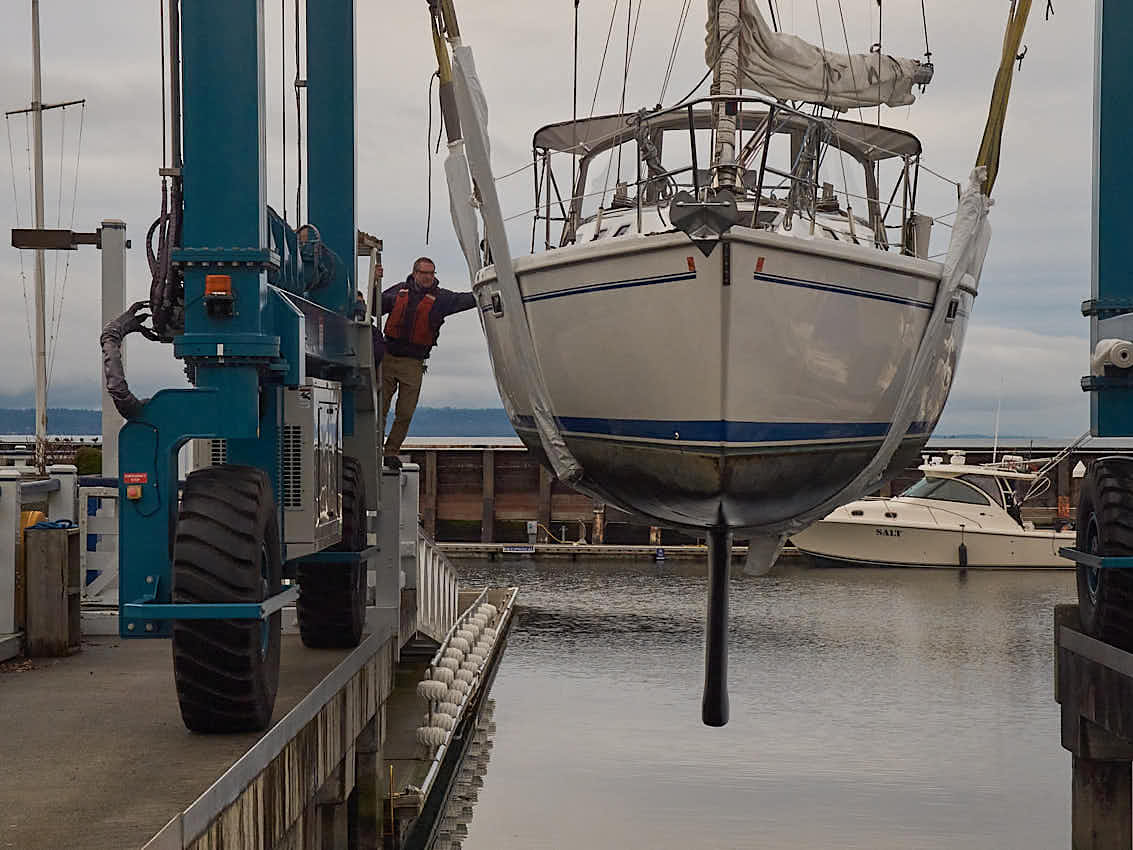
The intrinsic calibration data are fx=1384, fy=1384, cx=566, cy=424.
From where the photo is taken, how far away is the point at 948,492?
35031 mm

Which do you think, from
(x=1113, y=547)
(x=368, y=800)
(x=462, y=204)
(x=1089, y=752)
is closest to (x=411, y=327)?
(x=462, y=204)

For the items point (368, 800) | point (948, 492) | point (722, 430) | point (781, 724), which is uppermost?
point (722, 430)

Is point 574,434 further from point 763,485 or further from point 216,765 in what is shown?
point 216,765

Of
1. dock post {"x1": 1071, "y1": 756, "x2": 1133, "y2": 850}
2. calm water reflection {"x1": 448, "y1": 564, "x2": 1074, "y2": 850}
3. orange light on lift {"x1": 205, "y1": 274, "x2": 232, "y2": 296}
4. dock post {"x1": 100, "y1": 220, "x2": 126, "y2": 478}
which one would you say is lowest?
calm water reflection {"x1": 448, "y1": 564, "x2": 1074, "y2": 850}

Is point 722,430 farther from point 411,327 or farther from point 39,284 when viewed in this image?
point 39,284

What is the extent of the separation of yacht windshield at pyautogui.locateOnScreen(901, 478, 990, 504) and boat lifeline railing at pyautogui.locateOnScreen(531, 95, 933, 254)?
25465 mm

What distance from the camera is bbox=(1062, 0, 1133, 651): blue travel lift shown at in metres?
8.70

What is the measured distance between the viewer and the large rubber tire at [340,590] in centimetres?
913

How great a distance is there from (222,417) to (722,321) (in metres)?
2.81

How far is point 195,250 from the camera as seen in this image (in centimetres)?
671

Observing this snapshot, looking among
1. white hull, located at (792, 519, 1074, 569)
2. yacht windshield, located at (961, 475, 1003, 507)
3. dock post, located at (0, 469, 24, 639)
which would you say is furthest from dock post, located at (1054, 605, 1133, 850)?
yacht windshield, located at (961, 475, 1003, 507)

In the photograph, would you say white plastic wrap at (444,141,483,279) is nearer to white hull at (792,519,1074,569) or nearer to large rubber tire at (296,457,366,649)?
large rubber tire at (296,457,366,649)

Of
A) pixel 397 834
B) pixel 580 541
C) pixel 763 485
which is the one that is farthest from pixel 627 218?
pixel 580 541

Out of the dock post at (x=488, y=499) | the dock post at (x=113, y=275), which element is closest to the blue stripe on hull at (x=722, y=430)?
the dock post at (x=113, y=275)
